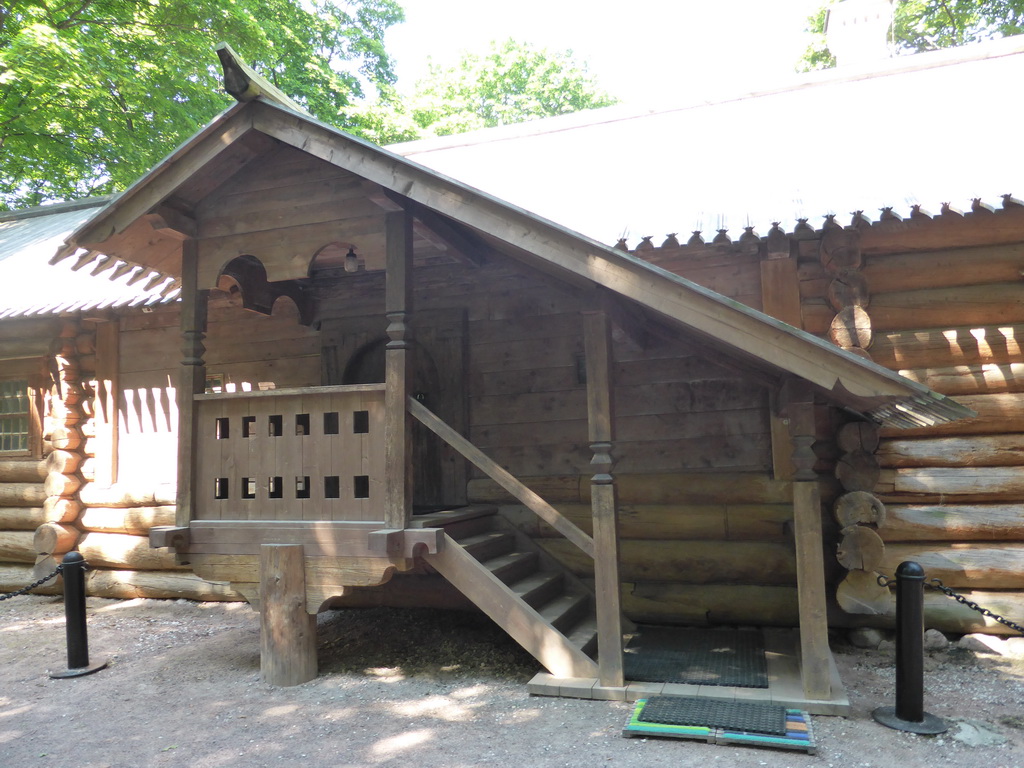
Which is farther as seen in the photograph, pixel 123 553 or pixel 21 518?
pixel 21 518

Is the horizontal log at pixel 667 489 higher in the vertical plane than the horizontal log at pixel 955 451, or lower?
lower

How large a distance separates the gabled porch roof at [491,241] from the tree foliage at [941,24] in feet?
60.0

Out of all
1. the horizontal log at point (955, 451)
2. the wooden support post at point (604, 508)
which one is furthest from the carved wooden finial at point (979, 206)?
the wooden support post at point (604, 508)

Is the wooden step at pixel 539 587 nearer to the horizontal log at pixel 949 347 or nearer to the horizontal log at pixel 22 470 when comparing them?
the horizontal log at pixel 949 347

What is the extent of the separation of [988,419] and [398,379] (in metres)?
5.16

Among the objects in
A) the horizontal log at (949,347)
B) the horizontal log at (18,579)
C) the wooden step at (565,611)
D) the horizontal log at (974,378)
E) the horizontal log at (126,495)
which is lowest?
the horizontal log at (18,579)

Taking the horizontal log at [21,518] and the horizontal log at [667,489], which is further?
the horizontal log at [21,518]

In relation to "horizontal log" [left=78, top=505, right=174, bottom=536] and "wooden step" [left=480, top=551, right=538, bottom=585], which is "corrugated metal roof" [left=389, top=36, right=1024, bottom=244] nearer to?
"wooden step" [left=480, top=551, right=538, bottom=585]

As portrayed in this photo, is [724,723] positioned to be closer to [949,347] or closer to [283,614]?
[283,614]

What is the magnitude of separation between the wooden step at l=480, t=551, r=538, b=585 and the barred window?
7513mm

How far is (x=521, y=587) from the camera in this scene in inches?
248

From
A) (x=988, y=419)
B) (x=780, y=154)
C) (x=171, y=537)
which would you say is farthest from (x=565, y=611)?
(x=780, y=154)

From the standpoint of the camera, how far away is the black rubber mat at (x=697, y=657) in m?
5.37

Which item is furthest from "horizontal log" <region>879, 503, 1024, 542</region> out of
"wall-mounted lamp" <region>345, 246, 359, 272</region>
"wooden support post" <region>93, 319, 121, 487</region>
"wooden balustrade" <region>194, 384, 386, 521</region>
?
"wooden support post" <region>93, 319, 121, 487</region>
